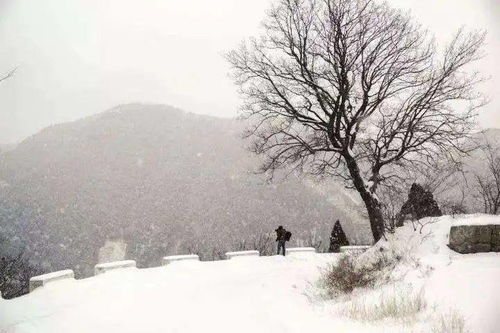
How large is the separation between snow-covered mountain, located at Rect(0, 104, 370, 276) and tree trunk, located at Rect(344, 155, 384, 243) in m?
40.7

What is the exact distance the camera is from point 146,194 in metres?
83.3

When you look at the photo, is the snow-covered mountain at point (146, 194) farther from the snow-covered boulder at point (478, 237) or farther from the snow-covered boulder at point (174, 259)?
the snow-covered boulder at point (478, 237)

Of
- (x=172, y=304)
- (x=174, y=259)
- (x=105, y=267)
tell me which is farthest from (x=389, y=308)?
(x=174, y=259)

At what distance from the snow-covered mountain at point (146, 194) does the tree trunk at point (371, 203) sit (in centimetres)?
4068

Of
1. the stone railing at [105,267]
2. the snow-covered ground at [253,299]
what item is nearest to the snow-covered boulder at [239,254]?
the stone railing at [105,267]

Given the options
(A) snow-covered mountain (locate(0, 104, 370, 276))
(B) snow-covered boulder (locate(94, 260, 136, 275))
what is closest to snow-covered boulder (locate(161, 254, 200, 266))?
(B) snow-covered boulder (locate(94, 260, 136, 275))

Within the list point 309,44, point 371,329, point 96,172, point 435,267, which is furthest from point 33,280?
point 96,172

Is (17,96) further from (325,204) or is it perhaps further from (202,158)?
(325,204)

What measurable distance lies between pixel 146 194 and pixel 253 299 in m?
77.5

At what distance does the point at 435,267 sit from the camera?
824 centimetres

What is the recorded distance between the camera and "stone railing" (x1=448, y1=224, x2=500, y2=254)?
31.7ft

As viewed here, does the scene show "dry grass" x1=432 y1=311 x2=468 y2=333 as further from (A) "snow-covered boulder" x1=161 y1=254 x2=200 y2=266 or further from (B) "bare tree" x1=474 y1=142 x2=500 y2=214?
(B) "bare tree" x1=474 y1=142 x2=500 y2=214

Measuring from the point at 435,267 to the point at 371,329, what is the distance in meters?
3.13

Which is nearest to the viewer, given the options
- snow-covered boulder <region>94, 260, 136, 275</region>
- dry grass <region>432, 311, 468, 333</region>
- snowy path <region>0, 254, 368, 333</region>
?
dry grass <region>432, 311, 468, 333</region>
